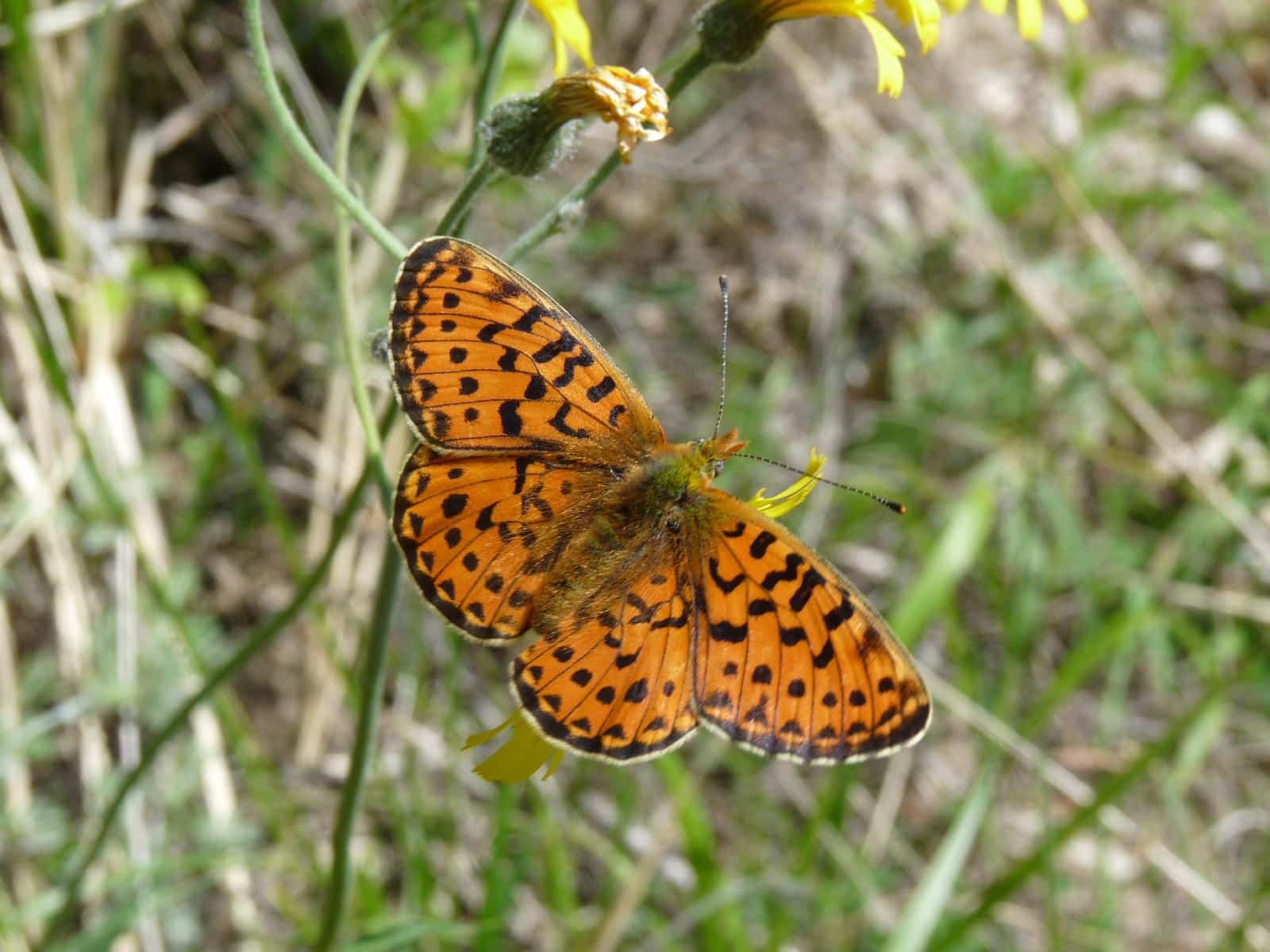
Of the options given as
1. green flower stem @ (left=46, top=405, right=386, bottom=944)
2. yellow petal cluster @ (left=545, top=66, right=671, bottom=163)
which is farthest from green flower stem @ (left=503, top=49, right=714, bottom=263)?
green flower stem @ (left=46, top=405, right=386, bottom=944)

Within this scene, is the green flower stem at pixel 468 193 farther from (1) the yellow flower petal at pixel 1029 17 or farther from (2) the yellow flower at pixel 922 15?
(1) the yellow flower petal at pixel 1029 17

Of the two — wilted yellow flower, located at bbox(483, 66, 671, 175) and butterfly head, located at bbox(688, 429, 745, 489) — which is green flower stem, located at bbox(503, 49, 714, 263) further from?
butterfly head, located at bbox(688, 429, 745, 489)

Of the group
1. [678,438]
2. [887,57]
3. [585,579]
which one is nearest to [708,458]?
[585,579]

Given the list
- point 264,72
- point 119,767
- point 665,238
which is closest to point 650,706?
point 264,72

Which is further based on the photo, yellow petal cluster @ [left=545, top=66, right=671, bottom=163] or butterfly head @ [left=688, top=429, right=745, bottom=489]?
butterfly head @ [left=688, top=429, right=745, bottom=489]

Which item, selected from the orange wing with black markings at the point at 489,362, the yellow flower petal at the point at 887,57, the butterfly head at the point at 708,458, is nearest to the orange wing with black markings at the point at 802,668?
the butterfly head at the point at 708,458

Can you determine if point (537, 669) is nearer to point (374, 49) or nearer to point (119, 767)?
point (374, 49)

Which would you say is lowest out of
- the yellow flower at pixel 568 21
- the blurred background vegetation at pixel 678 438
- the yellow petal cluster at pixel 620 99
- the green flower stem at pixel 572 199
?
the blurred background vegetation at pixel 678 438

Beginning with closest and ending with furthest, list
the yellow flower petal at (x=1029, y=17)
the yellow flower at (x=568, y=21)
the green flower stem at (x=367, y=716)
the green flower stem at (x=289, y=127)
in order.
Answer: the green flower stem at (x=289, y=127) → the green flower stem at (x=367, y=716) → the yellow flower at (x=568, y=21) → the yellow flower petal at (x=1029, y=17)

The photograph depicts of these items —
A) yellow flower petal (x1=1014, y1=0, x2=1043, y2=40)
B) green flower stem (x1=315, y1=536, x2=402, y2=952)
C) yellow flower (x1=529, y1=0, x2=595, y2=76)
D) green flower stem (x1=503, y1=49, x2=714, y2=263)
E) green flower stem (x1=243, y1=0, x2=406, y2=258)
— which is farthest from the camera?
yellow flower petal (x1=1014, y1=0, x2=1043, y2=40)
